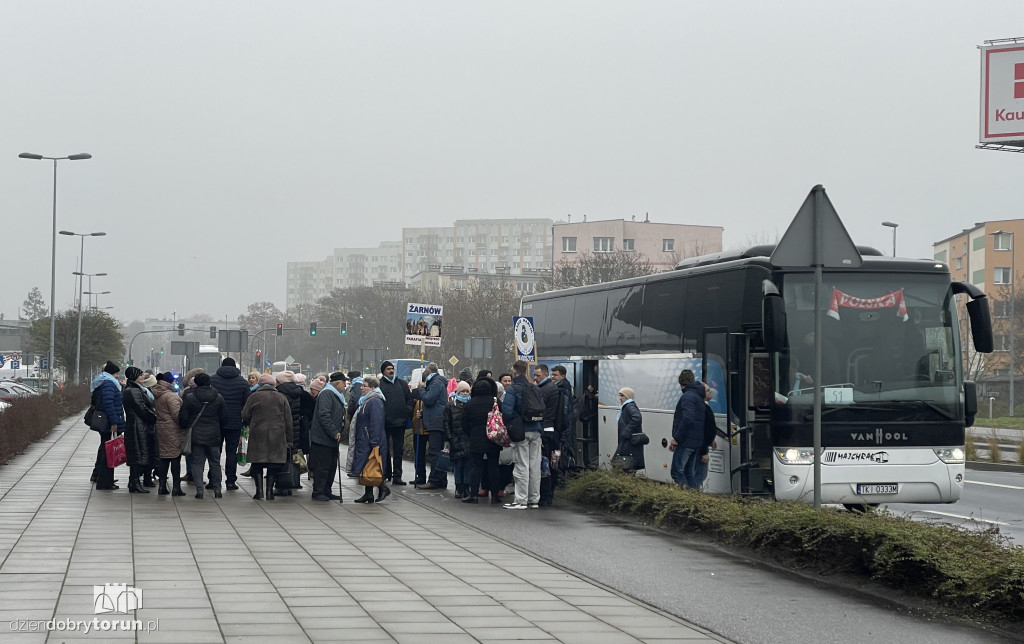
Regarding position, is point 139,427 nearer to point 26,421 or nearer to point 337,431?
point 337,431

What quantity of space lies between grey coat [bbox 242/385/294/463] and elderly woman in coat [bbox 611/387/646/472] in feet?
14.3

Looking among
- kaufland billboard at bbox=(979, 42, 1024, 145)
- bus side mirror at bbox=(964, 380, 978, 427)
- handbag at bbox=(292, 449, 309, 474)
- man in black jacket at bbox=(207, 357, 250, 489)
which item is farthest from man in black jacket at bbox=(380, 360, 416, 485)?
kaufland billboard at bbox=(979, 42, 1024, 145)

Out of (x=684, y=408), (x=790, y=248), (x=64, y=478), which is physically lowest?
(x=64, y=478)

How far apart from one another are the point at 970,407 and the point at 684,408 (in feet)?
10.8

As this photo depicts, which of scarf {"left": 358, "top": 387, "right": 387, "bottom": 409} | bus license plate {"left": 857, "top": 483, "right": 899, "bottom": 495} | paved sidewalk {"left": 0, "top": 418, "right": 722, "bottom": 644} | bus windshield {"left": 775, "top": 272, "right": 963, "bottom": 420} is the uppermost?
bus windshield {"left": 775, "top": 272, "right": 963, "bottom": 420}

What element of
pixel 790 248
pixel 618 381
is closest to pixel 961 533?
pixel 790 248

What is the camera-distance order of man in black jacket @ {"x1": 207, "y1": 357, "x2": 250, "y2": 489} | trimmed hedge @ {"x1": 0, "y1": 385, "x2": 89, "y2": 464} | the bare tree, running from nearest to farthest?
man in black jacket @ {"x1": 207, "y1": 357, "x2": 250, "y2": 489} → trimmed hedge @ {"x1": 0, "y1": 385, "x2": 89, "y2": 464} → the bare tree

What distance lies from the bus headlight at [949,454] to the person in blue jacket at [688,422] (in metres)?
2.76

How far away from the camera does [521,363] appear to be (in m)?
16.5

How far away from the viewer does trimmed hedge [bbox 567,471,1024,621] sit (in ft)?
28.9

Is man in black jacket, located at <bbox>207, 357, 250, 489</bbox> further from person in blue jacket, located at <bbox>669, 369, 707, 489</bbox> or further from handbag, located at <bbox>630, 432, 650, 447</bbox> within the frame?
person in blue jacket, located at <bbox>669, 369, 707, 489</bbox>

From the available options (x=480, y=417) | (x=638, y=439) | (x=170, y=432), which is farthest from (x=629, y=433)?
(x=170, y=432)

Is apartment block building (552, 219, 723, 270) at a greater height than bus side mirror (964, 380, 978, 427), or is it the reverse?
apartment block building (552, 219, 723, 270)

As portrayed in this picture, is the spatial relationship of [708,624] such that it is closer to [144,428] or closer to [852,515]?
[852,515]
